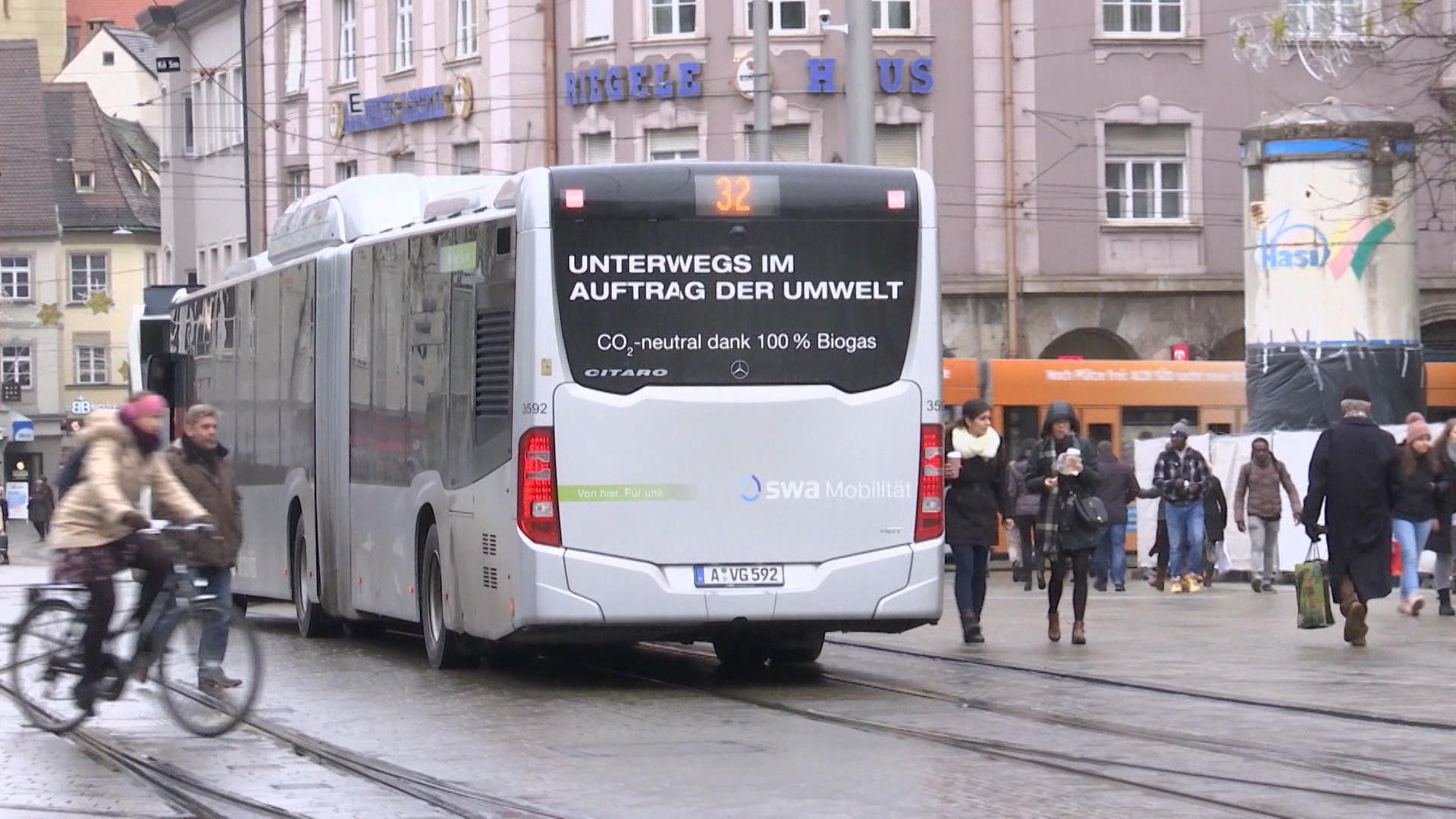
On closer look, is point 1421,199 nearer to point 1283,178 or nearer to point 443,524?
point 1283,178

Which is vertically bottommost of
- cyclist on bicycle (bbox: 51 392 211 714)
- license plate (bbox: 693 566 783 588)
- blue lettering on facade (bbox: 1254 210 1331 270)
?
license plate (bbox: 693 566 783 588)

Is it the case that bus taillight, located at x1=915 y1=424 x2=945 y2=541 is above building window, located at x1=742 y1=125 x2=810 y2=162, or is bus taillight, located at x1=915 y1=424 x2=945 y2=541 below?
below

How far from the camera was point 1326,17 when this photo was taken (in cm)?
2538

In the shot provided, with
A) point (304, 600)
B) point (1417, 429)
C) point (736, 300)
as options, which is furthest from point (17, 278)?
point (736, 300)

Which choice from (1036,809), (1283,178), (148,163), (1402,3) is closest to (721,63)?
(1283,178)

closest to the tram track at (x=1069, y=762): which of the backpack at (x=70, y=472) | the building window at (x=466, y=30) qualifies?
the backpack at (x=70, y=472)

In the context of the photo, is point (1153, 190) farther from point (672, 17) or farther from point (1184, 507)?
point (1184, 507)

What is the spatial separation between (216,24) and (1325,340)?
3611 centimetres

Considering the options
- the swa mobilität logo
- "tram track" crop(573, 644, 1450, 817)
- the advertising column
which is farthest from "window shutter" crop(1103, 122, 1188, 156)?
"tram track" crop(573, 644, 1450, 817)

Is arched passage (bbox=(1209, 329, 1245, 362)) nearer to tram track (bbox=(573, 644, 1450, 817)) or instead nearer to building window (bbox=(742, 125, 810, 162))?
building window (bbox=(742, 125, 810, 162))

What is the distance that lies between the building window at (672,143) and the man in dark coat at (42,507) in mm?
25506

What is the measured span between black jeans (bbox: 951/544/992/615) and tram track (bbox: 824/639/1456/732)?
1.89ft

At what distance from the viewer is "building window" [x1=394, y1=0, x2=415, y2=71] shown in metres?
46.9

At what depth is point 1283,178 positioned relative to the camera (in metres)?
27.6
